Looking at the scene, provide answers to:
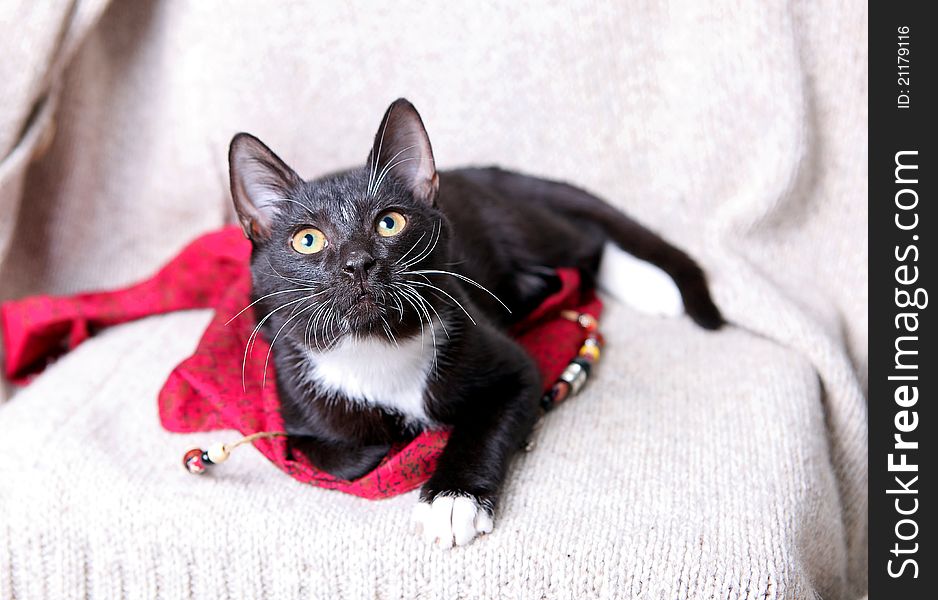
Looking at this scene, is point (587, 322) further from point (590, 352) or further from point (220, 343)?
point (220, 343)

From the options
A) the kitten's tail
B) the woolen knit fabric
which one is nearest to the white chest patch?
the woolen knit fabric

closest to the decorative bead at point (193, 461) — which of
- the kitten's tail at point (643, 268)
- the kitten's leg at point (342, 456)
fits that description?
the kitten's leg at point (342, 456)

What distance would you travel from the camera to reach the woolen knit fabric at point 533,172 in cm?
114

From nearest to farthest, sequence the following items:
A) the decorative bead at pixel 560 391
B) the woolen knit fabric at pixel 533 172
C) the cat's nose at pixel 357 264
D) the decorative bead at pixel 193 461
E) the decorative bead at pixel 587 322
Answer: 1. the cat's nose at pixel 357 264
2. the woolen knit fabric at pixel 533 172
3. the decorative bead at pixel 193 461
4. the decorative bead at pixel 560 391
5. the decorative bead at pixel 587 322

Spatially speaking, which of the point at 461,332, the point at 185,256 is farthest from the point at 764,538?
the point at 185,256

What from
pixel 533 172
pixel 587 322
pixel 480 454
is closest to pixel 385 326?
pixel 480 454

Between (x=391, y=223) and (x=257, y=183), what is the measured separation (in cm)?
18

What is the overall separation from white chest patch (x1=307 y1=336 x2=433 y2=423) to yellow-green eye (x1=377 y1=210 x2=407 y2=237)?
153 millimetres

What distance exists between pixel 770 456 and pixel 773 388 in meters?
0.18

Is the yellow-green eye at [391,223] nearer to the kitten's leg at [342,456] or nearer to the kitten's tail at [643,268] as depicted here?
the kitten's leg at [342,456]

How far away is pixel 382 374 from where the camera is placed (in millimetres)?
1199

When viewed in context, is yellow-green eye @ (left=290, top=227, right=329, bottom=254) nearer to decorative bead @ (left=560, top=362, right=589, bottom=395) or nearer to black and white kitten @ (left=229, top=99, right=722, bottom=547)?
black and white kitten @ (left=229, top=99, right=722, bottom=547)

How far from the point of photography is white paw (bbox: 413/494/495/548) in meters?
1.09

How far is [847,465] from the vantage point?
1.53 metres
